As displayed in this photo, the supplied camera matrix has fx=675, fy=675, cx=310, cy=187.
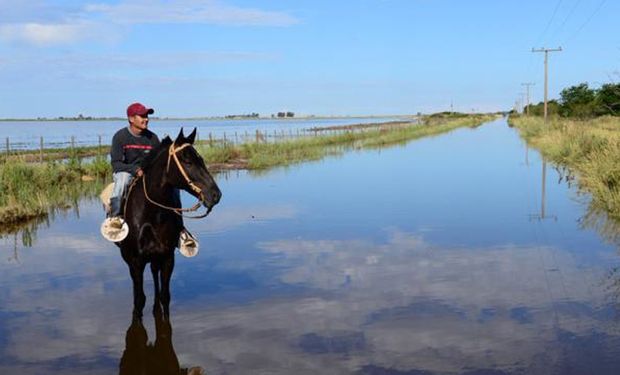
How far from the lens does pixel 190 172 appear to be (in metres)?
6.11

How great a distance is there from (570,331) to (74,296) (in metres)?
5.47

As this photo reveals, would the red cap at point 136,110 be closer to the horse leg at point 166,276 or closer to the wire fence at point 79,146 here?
the horse leg at point 166,276

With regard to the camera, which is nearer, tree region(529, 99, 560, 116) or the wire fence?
the wire fence

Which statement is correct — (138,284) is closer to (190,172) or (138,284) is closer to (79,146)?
(190,172)

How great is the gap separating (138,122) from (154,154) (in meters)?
0.53

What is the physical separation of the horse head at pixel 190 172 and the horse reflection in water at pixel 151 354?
1.35 meters

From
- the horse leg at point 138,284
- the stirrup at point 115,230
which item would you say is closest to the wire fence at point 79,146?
the horse leg at point 138,284

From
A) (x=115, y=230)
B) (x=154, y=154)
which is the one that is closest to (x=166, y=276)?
(x=115, y=230)

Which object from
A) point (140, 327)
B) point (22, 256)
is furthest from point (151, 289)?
point (22, 256)

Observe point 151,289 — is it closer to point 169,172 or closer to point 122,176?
point 122,176

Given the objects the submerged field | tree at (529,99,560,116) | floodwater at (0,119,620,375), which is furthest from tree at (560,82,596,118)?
floodwater at (0,119,620,375)

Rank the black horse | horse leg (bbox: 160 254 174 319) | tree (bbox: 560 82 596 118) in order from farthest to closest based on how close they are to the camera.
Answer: tree (bbox: 560 82 596 118), horse leg (bbox: 160 254 174 319), the black horse

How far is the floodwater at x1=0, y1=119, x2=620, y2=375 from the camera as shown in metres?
5.79

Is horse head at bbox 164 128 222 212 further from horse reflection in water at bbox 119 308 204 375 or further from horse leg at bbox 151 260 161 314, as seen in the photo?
horse reflection in water at bbox 119 308 204 375
